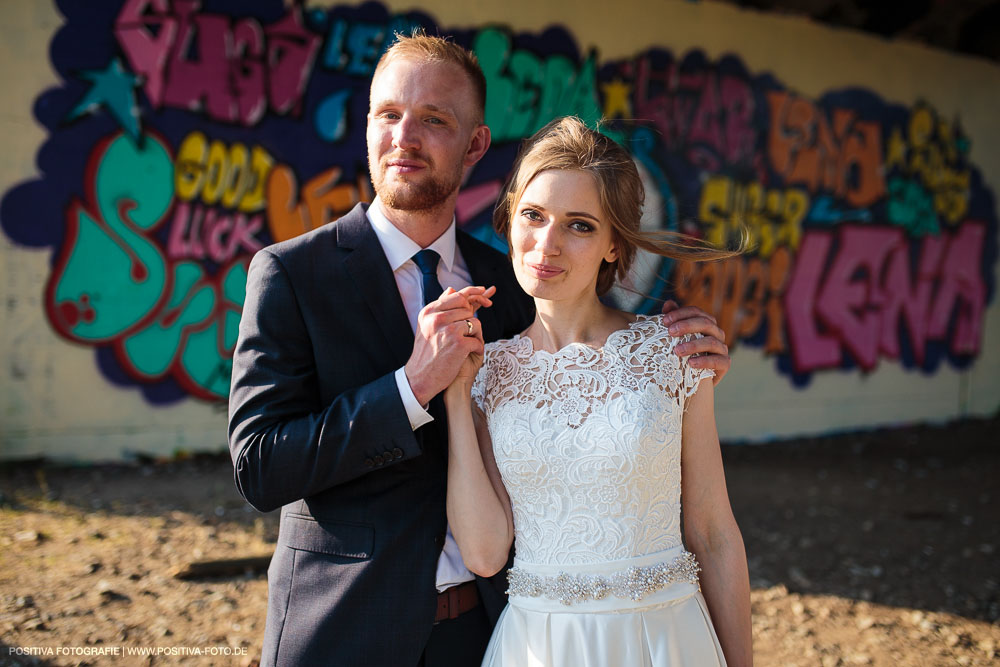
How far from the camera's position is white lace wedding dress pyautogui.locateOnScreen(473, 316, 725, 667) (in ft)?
6.57

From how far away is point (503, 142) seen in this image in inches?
305

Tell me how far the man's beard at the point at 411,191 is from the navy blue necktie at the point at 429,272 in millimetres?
144

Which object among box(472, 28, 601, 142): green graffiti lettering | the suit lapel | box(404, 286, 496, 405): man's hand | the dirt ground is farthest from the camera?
box(472, 28, 601, 142): green graffiti lettering

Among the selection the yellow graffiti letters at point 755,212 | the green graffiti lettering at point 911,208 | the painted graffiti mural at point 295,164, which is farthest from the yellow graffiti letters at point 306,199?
the green graffiti lettering at point 911,208

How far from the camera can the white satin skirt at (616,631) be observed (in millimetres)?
1987

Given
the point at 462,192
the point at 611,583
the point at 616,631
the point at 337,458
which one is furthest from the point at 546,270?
the point at 462,192

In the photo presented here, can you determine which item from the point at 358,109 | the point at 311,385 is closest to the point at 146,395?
the point at 358,109

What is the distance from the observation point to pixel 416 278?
2422 mm

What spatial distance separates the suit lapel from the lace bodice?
33 centimetres

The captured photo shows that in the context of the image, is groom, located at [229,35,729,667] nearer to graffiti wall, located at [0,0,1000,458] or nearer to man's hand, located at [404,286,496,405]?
man's hand, located at [404,286,496,405]

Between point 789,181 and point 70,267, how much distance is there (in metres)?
7.58

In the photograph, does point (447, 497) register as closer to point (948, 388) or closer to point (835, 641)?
point (835, 641)

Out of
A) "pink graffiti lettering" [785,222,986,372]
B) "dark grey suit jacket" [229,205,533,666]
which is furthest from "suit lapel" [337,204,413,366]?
"pink graffiti lettering" [785,222,986,372]

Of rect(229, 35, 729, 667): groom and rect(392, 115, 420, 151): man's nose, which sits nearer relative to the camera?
rect(229, 35, 729, 667): groom
